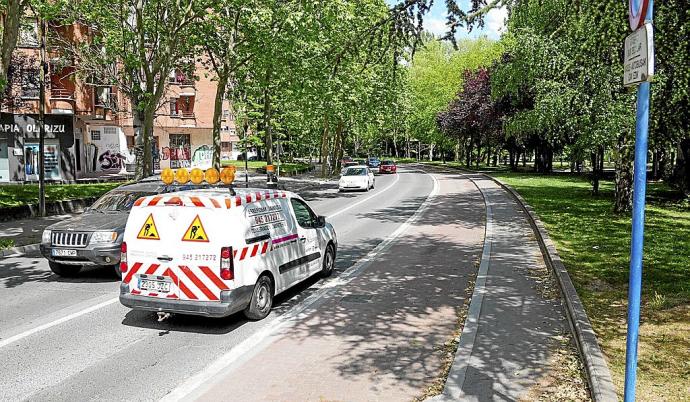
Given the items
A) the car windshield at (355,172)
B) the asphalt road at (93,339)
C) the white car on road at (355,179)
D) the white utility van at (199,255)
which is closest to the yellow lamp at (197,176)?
the white utility van at (199,255)

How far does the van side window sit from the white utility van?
4.82ft

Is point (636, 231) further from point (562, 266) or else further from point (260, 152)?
point (260, 152)

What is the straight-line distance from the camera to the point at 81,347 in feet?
22.5

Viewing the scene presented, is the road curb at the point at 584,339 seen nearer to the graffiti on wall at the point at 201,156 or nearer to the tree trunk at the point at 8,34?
the tree trunk at the point at 8,34

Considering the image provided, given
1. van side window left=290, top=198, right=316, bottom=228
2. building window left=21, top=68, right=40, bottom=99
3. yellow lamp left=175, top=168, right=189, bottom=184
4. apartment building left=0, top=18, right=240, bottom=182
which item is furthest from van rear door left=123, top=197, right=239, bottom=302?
building window left=21, top=68, right=40, bottom=99

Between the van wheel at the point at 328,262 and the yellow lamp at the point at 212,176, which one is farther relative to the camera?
the van wheel at the point at 328,262

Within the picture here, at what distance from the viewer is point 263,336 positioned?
7258mm

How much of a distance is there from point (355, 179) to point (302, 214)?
2261 cm

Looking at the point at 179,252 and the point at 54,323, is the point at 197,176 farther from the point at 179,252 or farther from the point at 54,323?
the point at 54,323

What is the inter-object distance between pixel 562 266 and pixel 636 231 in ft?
21.2

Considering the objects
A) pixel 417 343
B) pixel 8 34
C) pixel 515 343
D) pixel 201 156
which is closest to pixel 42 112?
pixel 8 34

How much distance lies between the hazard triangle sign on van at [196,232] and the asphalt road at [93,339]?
1235 mm

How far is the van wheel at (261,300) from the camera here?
7.79m

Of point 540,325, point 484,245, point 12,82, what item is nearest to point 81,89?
point 12,82
